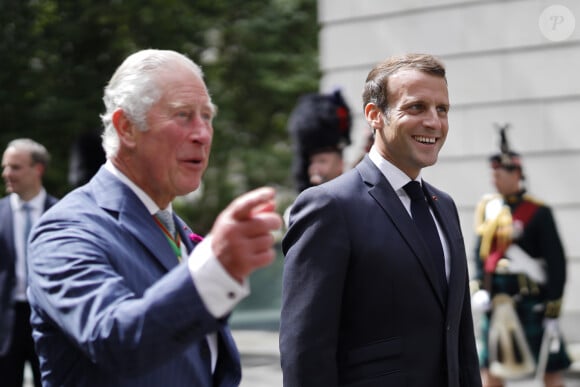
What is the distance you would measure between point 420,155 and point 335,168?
9.12 ft

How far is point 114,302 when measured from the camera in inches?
72.3

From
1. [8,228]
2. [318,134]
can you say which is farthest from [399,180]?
[8,228]

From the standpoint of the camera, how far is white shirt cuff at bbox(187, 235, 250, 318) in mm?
1726

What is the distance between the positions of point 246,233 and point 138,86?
0.72 meters

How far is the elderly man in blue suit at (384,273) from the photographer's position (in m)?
3.24

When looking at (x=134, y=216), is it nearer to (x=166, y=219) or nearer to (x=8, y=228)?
(x=166, y=219)

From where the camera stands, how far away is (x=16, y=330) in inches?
→ 250

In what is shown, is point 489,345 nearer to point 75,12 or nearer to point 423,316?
point 423,316

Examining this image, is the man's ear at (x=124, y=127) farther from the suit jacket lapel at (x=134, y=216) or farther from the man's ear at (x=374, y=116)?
the man's ear at (x=374, y=116)

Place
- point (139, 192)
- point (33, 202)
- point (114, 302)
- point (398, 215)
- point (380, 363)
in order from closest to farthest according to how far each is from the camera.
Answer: point (114, 302)
point (139, 192)
point (380, 363)
point (398, 215)
point (33, 202)

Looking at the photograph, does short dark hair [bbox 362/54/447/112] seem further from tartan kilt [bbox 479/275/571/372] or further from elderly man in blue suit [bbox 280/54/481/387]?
tartan kilt [bbox 479/275/571/372]

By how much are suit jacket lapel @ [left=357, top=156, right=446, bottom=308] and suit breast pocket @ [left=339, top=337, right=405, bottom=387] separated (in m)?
0.23

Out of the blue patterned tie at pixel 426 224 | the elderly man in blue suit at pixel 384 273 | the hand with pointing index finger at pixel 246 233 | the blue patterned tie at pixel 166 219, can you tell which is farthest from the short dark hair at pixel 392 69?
the hand with pointing index finger at pixel 246 233

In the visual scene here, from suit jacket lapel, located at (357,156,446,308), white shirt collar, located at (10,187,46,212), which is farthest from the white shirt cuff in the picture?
white shirt collar, located at (10,187,46,212)
